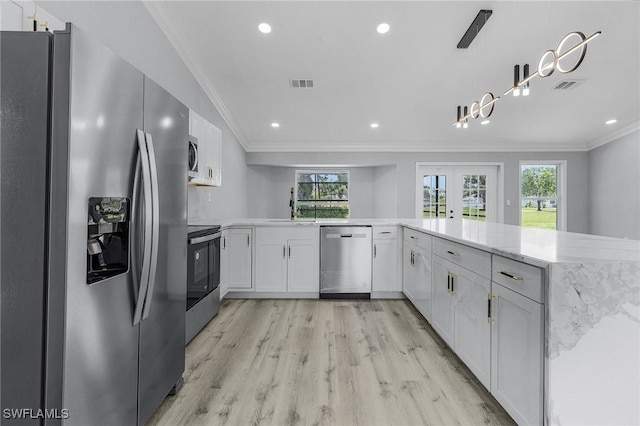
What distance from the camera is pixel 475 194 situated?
21.0ft

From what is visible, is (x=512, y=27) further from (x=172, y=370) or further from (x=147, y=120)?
(x=172, y=370)

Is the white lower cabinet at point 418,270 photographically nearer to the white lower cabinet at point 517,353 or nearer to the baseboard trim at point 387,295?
the baseboard trim at point 387,295

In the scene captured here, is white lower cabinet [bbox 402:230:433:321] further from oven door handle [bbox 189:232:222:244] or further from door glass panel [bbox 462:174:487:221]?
door glass panel [bbox 462:174:487:221]

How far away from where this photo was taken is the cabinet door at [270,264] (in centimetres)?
360

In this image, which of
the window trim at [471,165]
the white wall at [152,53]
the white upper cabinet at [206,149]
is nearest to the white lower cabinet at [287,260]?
the white wall at [152,53]

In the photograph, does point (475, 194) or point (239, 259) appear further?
point (475, 194)

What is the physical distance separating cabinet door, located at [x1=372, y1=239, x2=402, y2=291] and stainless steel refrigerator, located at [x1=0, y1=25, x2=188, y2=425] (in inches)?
109

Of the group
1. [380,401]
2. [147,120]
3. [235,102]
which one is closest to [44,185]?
[147,120]

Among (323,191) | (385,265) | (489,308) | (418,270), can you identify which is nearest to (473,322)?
(489,308)

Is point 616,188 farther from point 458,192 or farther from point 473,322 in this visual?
point 473,322

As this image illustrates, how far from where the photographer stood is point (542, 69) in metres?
2.27

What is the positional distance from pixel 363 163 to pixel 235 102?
2.83 metres

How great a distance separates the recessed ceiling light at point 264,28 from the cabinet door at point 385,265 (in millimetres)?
2501

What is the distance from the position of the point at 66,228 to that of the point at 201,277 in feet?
5.57
